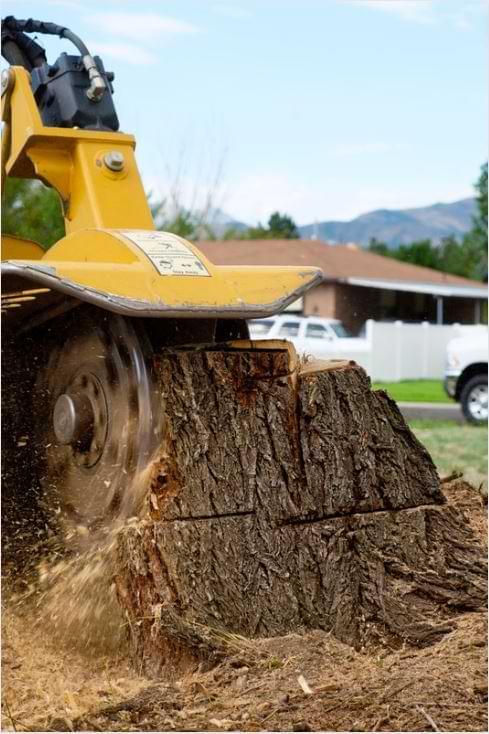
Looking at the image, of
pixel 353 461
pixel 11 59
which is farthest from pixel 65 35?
pixel 353 461

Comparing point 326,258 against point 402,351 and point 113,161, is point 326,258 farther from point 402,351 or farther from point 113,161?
point 113,161

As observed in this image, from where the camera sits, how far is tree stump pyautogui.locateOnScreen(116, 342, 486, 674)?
354 centimetres

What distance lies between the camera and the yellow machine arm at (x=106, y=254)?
138 inches

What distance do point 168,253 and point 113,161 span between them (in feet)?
2.71

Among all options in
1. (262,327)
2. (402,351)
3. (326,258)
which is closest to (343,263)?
(326,258)

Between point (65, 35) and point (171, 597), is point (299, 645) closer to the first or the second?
point (171, 597)

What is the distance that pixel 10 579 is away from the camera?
4441 millimetres

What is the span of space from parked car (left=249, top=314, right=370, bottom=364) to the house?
4040 millimetres

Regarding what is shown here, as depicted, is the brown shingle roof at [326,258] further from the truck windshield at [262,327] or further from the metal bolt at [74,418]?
the metal bolt at [74,418]

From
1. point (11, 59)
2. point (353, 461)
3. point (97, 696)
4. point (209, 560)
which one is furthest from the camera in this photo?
point (11, 59)

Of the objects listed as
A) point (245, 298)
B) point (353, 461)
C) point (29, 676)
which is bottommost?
Answer: point (29, 676)

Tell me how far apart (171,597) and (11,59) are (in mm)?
2607

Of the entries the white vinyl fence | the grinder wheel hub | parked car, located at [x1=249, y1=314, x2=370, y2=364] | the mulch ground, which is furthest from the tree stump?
the white vinyl fence

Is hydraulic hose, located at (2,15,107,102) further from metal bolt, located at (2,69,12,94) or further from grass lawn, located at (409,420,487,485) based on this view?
grass lawn, located at (409,420,487,485)
